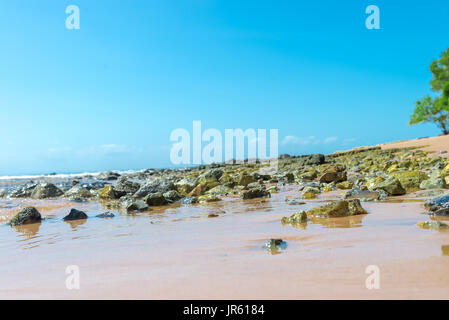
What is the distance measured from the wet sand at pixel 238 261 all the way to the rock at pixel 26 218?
1151 mm

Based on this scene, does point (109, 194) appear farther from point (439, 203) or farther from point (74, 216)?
point (439, 203)

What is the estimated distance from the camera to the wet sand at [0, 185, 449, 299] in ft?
4.83

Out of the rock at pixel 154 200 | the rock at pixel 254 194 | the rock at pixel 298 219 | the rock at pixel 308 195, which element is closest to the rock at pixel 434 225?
the rock at pixel 298 219

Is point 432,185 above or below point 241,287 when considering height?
above

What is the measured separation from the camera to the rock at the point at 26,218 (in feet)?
14.8

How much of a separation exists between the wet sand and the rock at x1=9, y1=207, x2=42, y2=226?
1.15 meters

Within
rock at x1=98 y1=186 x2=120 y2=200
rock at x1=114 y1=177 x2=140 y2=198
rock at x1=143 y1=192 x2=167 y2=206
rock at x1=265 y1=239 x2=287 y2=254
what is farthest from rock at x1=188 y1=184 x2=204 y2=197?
rock at x1=265 y1=239 x2=287 y2=254

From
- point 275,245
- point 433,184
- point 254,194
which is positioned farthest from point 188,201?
point 275,245

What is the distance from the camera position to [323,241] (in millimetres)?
2342

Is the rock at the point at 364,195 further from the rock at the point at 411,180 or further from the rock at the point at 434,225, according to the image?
the rock at the point at 434,225

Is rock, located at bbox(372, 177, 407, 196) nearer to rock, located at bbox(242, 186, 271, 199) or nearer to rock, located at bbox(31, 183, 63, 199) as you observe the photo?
rock, located at bbox(242, 186, 271, 199)
